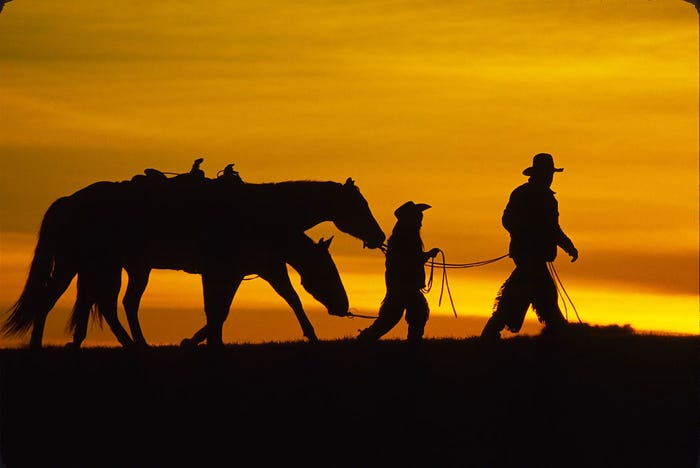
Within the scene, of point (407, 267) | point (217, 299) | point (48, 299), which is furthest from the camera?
point (48, 299)

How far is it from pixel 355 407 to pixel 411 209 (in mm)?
3405

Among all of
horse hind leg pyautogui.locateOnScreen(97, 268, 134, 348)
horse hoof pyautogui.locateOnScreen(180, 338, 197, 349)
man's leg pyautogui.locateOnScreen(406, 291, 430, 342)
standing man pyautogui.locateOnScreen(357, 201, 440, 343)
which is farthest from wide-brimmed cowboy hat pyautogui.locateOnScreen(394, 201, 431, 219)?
horse hind leg pyautogui.locateOnScreen(97, 268, 134, 348)

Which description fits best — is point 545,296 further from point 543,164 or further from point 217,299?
point 217,299

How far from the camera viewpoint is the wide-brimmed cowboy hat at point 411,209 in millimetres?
23891

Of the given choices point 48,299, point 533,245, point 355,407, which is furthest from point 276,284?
point 355,407

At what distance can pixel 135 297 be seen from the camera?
25.7 meters

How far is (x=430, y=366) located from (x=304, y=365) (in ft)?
5.57

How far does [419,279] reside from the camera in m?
24.2

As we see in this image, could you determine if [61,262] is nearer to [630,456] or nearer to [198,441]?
[198,441]

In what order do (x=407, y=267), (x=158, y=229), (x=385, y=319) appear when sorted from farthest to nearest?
(x=158, y=229), (x=385, y=319), (x=407, y=267)

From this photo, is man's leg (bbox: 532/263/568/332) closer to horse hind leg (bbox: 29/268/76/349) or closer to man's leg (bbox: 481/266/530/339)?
man's leg (bbox: 481/266/530/339)

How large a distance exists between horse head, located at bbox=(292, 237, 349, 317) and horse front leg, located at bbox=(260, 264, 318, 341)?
619mm

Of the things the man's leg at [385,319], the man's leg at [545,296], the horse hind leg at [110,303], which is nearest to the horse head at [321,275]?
the man's leg at [385,319]

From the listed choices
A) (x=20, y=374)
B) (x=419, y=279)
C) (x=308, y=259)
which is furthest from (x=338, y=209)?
(x=20, y=374)
